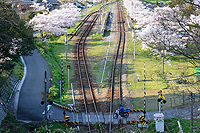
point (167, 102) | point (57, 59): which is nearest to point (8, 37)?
point (167, 102)

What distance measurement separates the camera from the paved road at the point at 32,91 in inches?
582

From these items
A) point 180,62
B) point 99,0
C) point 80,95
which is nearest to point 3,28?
point 80,95

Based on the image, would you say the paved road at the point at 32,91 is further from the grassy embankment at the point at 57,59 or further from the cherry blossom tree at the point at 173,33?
the cherry blossom tree at the point at 173,33

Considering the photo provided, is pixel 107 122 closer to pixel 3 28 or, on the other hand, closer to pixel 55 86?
pixel 55 86

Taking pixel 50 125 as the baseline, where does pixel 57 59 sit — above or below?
above

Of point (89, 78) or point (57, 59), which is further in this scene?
point (57, 59)

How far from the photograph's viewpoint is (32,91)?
1808 cm

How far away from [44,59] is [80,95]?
A: 8844 millimetres

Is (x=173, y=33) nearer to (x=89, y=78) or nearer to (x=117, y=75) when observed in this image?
(x=117, y=75)

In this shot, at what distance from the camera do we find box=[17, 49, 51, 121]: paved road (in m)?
14.8

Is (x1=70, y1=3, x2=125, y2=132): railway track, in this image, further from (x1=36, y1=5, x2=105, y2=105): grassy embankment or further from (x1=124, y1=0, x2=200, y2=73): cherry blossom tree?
(x1=124, y1=0, x2=200, y2=73): cherry blossom tree

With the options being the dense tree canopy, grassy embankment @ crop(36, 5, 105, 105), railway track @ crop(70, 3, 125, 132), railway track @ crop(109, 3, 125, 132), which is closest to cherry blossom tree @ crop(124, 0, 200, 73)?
railway track @ crop(109, 3, 125, 132)

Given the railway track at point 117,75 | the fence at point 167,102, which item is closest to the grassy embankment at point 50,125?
the fence at point 167,102

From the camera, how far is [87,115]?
15.5 m
